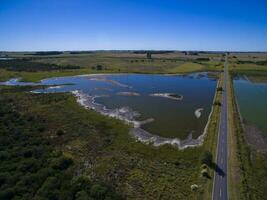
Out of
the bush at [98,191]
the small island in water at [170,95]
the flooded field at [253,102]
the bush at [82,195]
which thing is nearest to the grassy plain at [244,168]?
the flooded field at [253,102]

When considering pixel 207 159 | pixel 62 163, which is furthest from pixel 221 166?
pixel 62 163

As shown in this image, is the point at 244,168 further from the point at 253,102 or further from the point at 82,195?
the point at 253,102

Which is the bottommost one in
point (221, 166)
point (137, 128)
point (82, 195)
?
point (221, 166)

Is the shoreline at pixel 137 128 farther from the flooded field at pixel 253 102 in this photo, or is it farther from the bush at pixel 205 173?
the flooded field at pixel 253 102

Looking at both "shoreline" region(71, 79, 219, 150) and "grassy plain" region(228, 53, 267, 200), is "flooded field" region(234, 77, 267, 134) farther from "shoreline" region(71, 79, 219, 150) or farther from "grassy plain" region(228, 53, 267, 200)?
"shoreline" region(71, 79, 219, 150)

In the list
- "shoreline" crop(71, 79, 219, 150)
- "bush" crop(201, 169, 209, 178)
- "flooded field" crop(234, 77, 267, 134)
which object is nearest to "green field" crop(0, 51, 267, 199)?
"bush" crop(201, 169, 209, 178)
